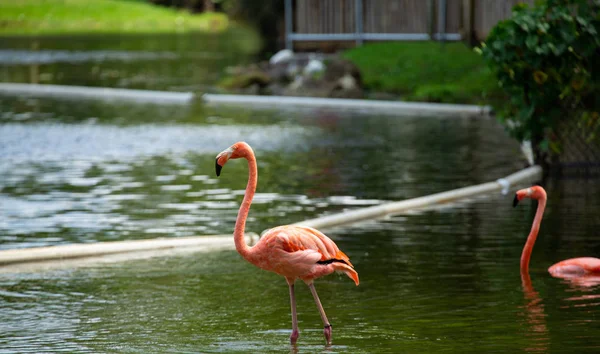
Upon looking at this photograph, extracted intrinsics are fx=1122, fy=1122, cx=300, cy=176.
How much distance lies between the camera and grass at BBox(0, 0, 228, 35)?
261 feet

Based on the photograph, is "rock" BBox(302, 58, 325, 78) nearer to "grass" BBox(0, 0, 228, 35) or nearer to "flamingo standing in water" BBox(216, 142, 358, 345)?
"flamingo standing in water" BBox(216, 142, 358, 345)

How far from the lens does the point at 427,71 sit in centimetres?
2992

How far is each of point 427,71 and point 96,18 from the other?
59.4 meters

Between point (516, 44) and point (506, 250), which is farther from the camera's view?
point (516, 44)

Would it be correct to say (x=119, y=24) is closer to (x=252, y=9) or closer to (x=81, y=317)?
(x=252, y=9)

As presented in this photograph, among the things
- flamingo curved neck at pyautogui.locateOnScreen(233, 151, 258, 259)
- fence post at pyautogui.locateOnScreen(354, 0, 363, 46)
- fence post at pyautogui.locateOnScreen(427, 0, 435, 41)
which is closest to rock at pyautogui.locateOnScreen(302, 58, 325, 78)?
fence post at pyautogui.locateOnScreen(427, 0, 435, 41)

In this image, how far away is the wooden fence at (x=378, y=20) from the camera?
114 ft

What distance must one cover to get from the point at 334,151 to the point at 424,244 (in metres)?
7.81

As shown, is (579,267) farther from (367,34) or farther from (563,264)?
(367,34)

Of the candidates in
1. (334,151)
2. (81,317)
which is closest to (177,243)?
(81,317)

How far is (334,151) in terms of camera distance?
19219 millimetres

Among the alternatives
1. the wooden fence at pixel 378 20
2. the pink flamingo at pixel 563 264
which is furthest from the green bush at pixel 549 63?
the wooden fence at pixel 378 20

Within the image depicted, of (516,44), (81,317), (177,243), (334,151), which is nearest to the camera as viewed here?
(81,317)

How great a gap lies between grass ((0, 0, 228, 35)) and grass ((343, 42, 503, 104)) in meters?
46.0
